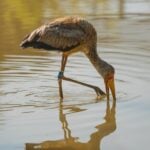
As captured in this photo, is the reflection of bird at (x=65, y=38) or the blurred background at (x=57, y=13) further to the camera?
the blurred background at (x=57, y=13)

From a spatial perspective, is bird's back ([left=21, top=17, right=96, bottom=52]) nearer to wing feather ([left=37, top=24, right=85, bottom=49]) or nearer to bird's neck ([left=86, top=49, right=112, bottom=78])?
wing feather ([left=37, top=24, right=85, bottom=49])

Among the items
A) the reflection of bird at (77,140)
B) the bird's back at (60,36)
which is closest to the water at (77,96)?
the reflection of bird at (77,140)

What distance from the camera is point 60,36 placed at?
1077 cm

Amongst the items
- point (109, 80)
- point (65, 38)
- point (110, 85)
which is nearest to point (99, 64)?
point (109, 80)

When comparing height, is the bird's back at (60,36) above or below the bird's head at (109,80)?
above

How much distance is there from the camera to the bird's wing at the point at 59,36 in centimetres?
1073

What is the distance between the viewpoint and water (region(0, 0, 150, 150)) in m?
8.20

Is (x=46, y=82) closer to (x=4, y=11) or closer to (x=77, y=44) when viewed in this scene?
(x=77, y=44)

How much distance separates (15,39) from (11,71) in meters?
3.53

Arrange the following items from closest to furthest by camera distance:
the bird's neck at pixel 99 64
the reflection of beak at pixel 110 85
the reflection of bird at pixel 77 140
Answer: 1. the reflection of bird at pixel 77 140
2. the reflection of beak at pixel 110 85
3. the bird's neck at pixel 99 64

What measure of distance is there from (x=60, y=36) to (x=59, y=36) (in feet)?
0.05

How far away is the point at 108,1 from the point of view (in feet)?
68.3

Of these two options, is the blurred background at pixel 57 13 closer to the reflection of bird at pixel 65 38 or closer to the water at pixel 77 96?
the water at pixel 77 96

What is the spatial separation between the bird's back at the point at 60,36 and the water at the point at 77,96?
2.28 ft
